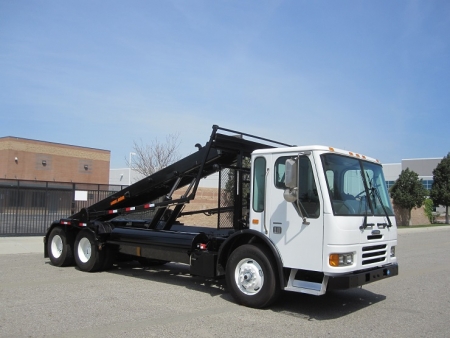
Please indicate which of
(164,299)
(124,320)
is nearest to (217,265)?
(164,299)

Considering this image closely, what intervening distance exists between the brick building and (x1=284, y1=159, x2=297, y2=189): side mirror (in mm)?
49273

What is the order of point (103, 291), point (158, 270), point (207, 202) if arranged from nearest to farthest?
point (103, 291) → point (207, 202) → point (158, 270)

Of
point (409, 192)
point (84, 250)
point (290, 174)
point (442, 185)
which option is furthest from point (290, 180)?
point (442, 185)

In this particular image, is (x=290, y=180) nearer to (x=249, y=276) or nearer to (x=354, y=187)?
(x=354, y=187)

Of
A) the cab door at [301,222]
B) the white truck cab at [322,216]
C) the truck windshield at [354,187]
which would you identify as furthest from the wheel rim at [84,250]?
the truck windshield at [354,187]

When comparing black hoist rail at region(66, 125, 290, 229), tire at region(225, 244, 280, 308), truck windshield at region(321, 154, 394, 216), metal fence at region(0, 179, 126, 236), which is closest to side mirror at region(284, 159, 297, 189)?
truck windshield at region(321, 154, 394, 216)

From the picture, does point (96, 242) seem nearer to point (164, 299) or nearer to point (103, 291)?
point (103, 291)

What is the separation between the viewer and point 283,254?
6910 mm

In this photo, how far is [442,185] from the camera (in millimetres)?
43250

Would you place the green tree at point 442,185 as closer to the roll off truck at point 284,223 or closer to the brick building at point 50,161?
the brick building at point 50,161

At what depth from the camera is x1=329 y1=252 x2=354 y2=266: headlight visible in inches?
253

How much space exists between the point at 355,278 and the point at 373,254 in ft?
2.51

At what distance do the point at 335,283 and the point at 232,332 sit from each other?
1618 mm

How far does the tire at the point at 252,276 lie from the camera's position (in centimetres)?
693
